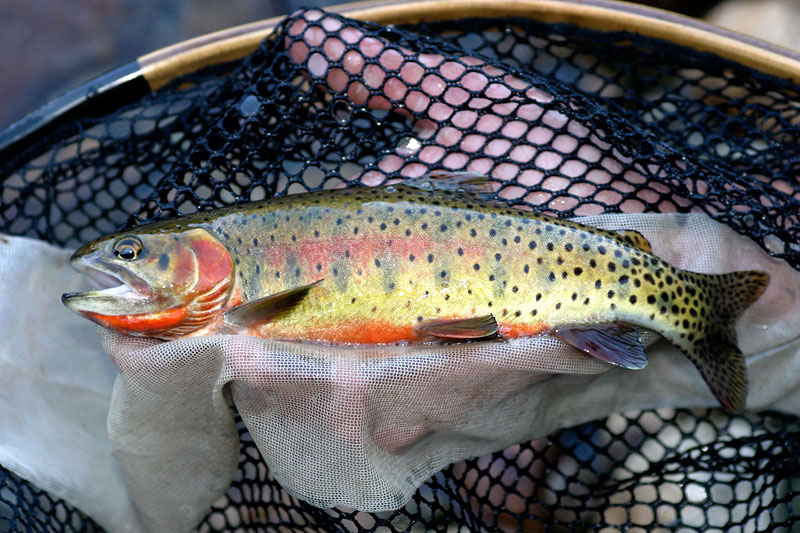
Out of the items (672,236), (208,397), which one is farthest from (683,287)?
(208,397)

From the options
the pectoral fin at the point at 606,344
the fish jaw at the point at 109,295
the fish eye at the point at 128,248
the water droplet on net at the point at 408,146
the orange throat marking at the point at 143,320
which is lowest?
the pectoral fin at the point at 606,344

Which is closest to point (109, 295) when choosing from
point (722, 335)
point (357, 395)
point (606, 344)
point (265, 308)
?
point (265, 308)

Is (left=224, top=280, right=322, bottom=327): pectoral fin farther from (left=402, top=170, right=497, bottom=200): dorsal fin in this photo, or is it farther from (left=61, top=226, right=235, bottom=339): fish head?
(left=402, top=170, right=497, bottom=200): dorsal fin

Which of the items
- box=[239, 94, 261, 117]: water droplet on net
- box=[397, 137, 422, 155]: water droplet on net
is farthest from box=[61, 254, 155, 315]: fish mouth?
box=[397, 137, 422, 155]: water droplet on net

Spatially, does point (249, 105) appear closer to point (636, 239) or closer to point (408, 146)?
point (408, 146)

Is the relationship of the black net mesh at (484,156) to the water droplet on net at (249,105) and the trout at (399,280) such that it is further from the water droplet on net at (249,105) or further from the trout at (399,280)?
the trout at (399,280)

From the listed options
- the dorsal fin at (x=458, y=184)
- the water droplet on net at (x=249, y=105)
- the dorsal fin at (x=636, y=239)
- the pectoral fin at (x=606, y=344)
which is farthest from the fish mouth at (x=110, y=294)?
the dorsal fin at (x=636, y=239)

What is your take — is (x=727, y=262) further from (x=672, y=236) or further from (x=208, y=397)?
(x=208, y=397)
